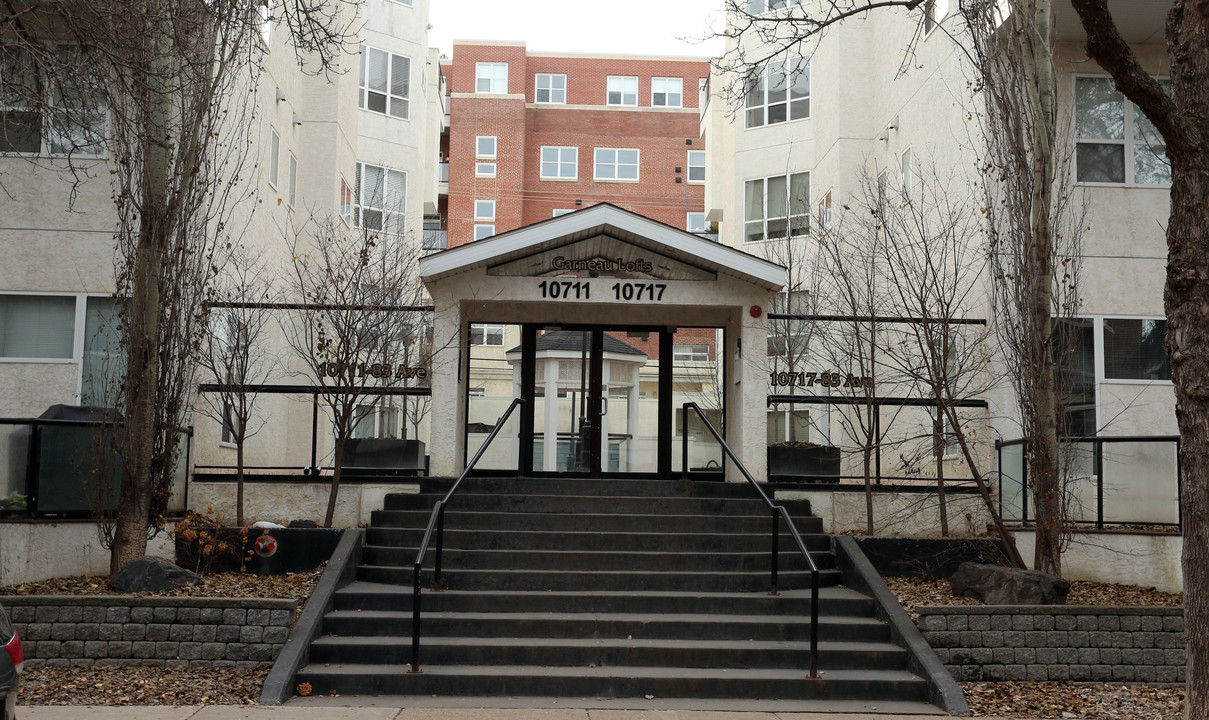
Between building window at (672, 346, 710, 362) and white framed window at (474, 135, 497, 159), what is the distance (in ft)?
111

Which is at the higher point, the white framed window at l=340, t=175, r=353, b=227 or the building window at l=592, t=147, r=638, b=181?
the building window at l=592, t=147, r=638, b=181

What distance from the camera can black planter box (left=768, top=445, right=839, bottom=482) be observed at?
14.3 meters

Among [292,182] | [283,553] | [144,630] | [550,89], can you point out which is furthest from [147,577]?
[550,89]

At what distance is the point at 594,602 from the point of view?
11.0 meters

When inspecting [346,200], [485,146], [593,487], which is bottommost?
[593,487]

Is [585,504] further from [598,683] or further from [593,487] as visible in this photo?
[598,683]

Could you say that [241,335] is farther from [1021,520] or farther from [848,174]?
[848,174]

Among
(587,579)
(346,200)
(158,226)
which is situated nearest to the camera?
(158,226)

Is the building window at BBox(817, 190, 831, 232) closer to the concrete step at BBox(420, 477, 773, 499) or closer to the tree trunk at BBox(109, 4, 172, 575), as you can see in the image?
the concrete step at BBox(420, 477, 773, 499)

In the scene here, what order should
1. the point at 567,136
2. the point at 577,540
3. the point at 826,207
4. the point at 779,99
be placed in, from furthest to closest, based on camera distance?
the point at 567,136 → the point at 779,99 → the point at 826,207 → the point at 577,540

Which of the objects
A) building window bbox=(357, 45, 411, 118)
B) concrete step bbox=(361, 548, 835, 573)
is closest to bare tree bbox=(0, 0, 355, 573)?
concrete step bbox=(361, 548, 835, 573)

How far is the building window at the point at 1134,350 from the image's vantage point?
1488 centimetres

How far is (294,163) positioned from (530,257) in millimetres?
10266

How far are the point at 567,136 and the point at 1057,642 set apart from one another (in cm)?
4402
